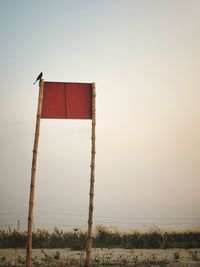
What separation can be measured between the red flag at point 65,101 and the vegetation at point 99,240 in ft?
25.0

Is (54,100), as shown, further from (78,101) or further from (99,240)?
(99,240)

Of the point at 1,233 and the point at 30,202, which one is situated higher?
the point at 30,202

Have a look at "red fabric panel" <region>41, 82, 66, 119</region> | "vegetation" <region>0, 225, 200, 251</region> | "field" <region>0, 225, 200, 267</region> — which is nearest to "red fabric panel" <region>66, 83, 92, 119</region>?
"red fabric panel" <region>41, 82, 66, 119</region>

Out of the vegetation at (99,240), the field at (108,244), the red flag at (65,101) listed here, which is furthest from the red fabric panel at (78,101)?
the vegetation at (99,240)

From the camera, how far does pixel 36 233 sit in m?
17.1

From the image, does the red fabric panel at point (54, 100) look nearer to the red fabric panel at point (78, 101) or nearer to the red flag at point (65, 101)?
the red flag at point (65, 101)

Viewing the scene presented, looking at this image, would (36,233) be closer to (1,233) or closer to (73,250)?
(1,233)

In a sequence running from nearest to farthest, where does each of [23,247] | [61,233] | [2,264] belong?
[2,264]
[23,247]
[61,233]

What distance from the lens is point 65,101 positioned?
8.50m

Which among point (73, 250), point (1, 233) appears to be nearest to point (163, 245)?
point (73, 250)

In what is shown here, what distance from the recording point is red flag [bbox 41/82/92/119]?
332 inches

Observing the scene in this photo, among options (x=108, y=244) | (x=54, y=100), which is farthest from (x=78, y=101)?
(x=108, y=244)

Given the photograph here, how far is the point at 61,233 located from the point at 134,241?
3.79 metres

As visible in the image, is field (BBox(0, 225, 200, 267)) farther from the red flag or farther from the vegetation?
the red flag
